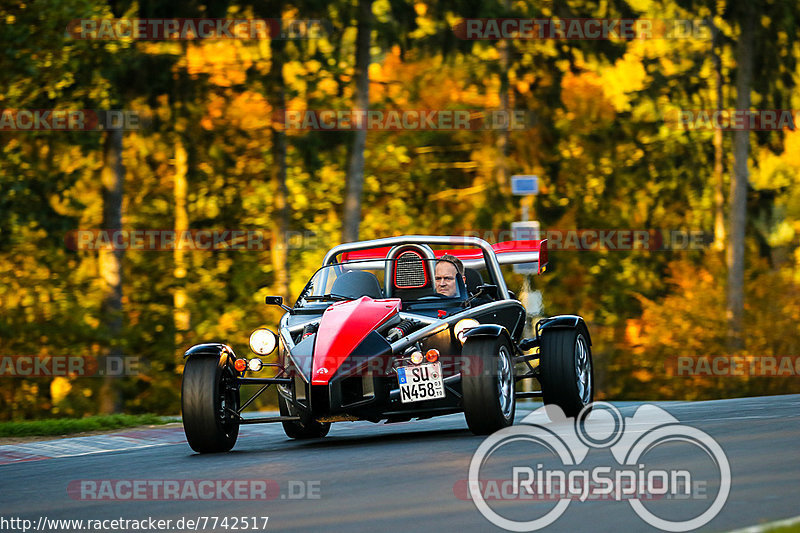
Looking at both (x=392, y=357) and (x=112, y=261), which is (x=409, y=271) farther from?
(x=112, y=261)

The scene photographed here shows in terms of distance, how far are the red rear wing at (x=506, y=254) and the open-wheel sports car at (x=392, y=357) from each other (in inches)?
42.4

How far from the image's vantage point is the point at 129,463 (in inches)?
480

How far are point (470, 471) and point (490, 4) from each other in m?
22.3

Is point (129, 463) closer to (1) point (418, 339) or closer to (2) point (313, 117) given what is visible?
(1) point (418, 339)

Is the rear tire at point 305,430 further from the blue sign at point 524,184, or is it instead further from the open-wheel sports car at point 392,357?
the blue sign at point 524,184

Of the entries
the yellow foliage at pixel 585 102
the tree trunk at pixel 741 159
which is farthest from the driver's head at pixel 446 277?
the yellow foliage at pixel 585 102

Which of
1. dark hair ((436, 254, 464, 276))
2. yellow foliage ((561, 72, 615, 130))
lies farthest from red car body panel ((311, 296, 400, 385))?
yellow foliage ((561, 72, 615, 130))

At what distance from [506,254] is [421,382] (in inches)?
137

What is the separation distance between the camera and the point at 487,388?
463 inches

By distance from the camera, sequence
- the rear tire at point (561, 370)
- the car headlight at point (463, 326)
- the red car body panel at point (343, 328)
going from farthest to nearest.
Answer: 1. the rear tire at point (561, 370)
2. the car headlight at point (463, 326)
3. the red car body panel at point (343, 328)

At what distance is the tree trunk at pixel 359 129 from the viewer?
94.0ft

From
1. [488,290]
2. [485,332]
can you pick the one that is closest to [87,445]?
[488,290]

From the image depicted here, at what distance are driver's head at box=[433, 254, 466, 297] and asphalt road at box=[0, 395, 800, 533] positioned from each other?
1.44 metres

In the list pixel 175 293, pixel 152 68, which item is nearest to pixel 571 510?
pixel 152 68
